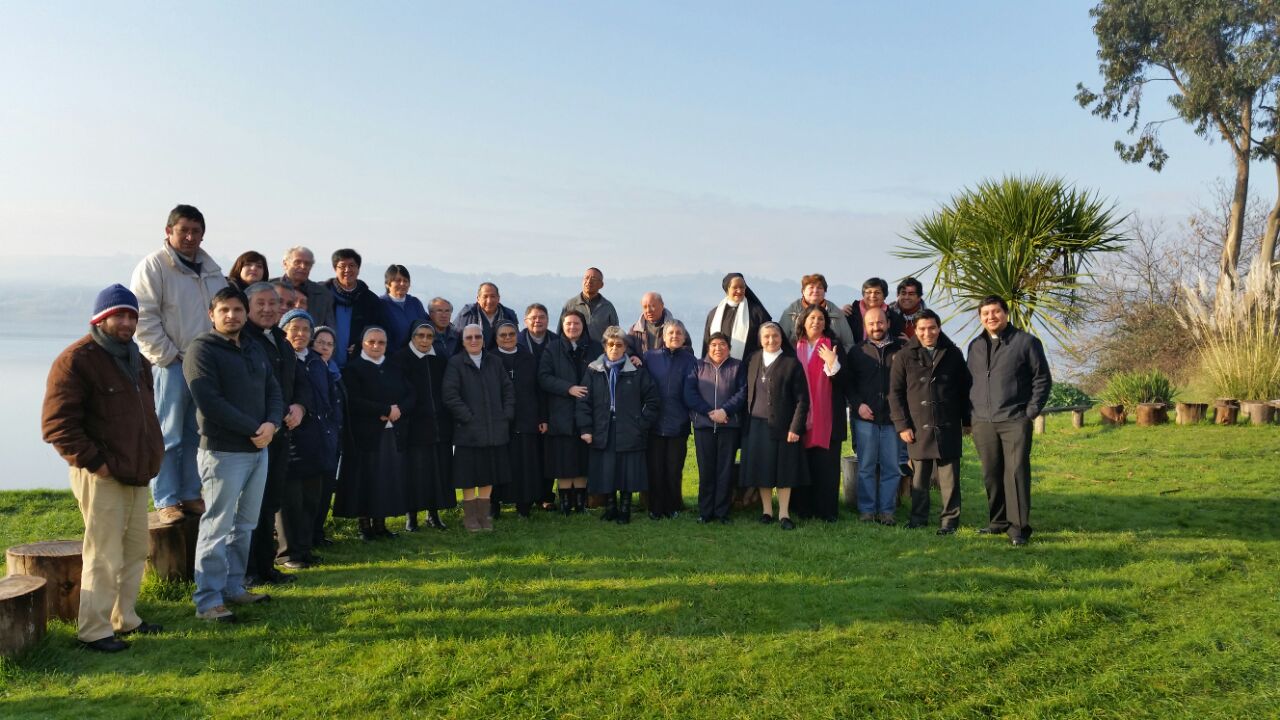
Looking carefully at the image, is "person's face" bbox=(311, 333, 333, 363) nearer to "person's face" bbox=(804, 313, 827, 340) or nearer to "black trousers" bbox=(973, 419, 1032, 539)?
"person's face" bbox=(804, 313, 827, 340)

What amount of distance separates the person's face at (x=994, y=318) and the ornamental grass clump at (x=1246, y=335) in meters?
8.79

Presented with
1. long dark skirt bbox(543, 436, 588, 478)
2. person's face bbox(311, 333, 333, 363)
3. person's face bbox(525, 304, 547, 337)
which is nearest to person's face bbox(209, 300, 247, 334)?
person's face bbox(311, 333, 333, 363)

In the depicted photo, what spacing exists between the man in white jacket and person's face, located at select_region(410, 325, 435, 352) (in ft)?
5.94

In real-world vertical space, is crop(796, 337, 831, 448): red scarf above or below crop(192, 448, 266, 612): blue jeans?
above

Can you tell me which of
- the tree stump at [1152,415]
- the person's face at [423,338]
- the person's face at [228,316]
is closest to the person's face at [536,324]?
the person's face at [423,338]

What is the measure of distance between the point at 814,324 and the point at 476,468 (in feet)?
11.3

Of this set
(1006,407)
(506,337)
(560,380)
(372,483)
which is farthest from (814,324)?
(372,483)

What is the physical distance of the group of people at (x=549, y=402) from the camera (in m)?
5.92

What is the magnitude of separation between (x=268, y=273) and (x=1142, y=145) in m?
28.0

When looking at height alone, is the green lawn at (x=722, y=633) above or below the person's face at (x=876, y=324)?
below

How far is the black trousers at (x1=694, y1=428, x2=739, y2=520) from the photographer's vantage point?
7.92 m

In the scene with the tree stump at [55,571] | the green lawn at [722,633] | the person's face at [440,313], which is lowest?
the green lawn at [722,633]

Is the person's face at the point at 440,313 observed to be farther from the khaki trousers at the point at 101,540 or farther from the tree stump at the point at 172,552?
the khaki trousers at the point at 101,540

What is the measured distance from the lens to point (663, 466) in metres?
8.20
